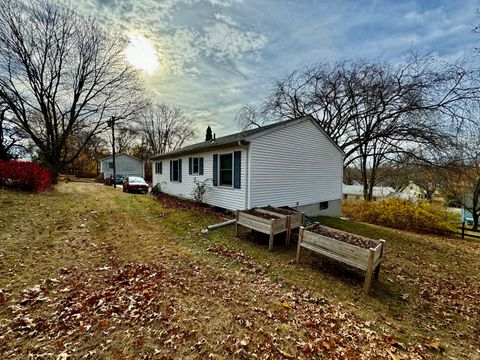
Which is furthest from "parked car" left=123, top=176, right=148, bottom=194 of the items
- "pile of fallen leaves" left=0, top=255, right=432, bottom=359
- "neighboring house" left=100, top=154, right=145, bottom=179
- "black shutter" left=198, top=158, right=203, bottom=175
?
"neighboring house" left=100, top=154, right=145, bottom=179

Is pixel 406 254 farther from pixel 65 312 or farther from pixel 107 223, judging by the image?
pixel 107 223

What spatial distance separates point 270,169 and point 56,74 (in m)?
17.2

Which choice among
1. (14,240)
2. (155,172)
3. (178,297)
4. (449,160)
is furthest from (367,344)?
(155,172)

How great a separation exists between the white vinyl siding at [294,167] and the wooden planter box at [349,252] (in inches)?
150

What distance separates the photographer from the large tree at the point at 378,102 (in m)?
12.5

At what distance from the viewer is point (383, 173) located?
26.1 metres

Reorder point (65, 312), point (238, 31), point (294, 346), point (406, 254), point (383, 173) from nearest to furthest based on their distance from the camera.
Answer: point (294, 346) < point (65, 312) < point (406, 254) < point (238, 31) < point (383, 173)

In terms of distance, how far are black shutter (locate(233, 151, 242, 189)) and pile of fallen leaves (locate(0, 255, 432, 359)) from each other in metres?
4.93

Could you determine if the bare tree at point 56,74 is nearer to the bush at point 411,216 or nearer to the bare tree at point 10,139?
the bare tree at point 10,139

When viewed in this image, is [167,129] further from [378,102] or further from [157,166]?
[378,102]

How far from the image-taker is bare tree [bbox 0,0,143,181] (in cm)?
1341

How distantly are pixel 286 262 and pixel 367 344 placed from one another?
2460mm

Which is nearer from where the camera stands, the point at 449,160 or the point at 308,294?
the point at 308,294

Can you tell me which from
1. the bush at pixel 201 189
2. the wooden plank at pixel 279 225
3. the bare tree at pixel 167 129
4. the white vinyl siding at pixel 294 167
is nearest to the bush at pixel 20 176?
the bush at pixel 201 189
